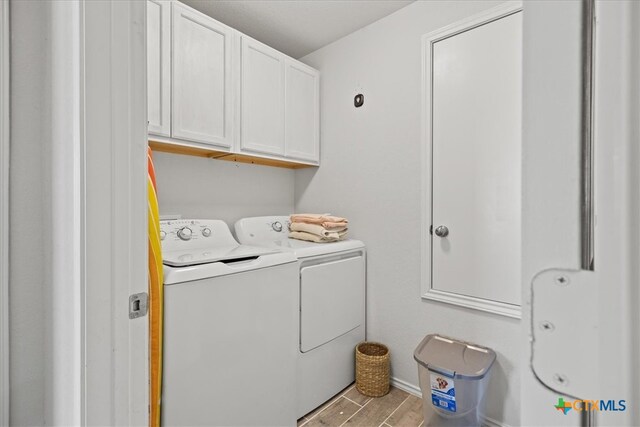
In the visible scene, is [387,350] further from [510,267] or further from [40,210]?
[40,210]

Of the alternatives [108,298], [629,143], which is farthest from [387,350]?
[629,143]

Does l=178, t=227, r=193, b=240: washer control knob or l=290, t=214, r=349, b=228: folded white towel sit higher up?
l=290, t=214, r=349, b=228: folded white towel

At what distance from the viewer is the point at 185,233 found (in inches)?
71.1

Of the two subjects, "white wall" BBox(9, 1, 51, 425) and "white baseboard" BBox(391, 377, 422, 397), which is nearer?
"white wall" BBox(9, 1, 51, 425)

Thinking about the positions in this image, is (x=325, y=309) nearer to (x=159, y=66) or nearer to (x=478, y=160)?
(x=478, y=160)

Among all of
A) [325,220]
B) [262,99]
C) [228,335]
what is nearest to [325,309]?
[325,220]

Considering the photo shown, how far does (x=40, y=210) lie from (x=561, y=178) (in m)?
1.12

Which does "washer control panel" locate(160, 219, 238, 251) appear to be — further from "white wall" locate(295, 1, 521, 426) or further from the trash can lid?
the trash can lid

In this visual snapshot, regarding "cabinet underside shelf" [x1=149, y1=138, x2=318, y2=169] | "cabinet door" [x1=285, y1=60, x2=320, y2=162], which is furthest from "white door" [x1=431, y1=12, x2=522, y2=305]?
"cabinet underside shelf" [x1=149, y1=138, x2=318, y2=169]

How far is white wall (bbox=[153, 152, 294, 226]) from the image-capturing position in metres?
2.00

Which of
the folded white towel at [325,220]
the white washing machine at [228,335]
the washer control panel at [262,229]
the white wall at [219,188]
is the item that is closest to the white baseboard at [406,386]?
the white washing machine at [228,335]

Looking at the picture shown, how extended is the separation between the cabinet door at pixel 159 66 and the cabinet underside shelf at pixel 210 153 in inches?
4.5

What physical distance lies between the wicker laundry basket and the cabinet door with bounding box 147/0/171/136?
1.80 m

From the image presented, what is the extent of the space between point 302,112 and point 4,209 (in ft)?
6.19
